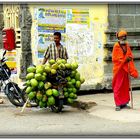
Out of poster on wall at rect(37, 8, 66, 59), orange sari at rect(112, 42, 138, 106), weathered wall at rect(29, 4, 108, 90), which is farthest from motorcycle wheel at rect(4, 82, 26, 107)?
orange sari at rect(112, 42, 138, 106)

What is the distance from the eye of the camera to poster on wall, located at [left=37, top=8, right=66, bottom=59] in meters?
11.1

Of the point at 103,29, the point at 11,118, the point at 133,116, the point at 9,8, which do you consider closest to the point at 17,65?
the point at 9,8

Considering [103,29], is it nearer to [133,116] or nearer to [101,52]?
[101,52]

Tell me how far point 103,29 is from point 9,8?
2.34 m

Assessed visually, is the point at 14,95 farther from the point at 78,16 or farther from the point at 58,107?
the point at 78,16

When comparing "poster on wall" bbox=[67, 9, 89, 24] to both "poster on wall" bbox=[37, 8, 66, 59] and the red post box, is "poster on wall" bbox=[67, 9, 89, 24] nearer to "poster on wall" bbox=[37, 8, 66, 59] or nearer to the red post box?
A: "poster on wall" bbox=[37, 8, 66, 59]

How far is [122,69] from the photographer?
9.12 metres

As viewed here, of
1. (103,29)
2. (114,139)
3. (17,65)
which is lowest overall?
(114,139)

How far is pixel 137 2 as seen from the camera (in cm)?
1185

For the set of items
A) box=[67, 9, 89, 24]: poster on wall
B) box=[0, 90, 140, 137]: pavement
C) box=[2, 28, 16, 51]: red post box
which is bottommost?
box=[0, 90, 140, 137]: pavement

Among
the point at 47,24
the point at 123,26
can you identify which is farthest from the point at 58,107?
the point at 123,26

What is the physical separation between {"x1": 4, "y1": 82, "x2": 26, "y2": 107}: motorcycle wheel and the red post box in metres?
1.48

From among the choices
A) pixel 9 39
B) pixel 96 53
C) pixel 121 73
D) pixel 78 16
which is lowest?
pixel 121 73

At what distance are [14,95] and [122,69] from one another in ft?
8.08
